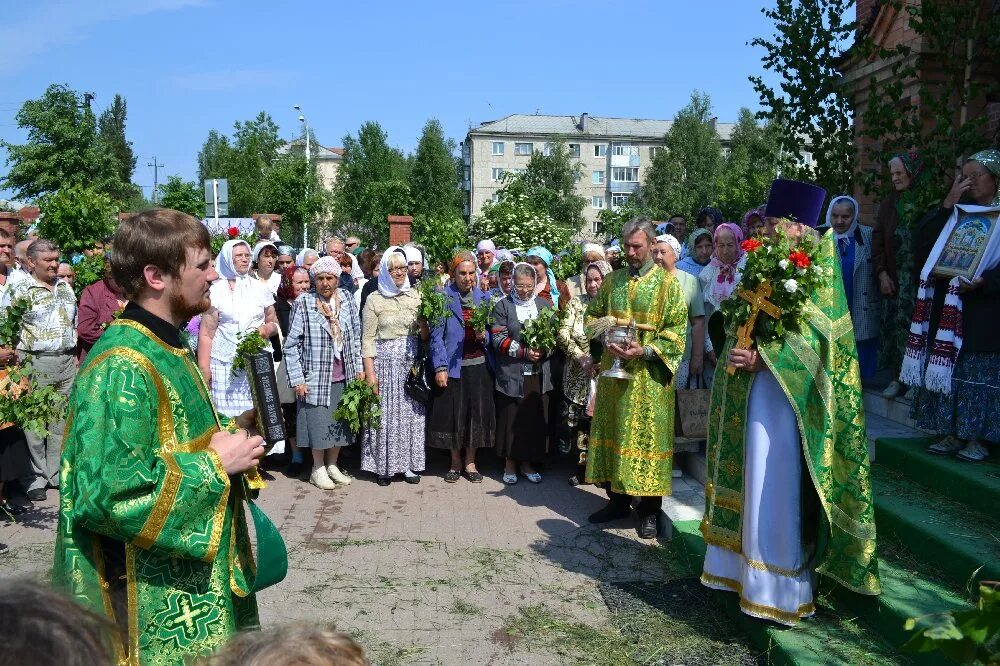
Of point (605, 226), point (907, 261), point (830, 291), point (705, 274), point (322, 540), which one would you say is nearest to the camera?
point (830, 291)

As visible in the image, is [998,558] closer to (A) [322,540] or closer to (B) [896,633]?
(B) [896,633]

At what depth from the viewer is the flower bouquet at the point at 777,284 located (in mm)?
4340

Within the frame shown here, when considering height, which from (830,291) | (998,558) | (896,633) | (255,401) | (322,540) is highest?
(830,291)

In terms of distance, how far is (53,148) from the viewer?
82.9 ft

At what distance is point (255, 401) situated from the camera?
2945 mm

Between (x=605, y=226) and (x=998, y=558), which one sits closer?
(x=998, y=558)

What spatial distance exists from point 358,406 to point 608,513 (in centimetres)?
264

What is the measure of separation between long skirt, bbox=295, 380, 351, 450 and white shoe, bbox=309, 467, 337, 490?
0.23 meters

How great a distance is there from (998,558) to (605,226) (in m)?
12.9

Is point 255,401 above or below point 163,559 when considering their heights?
above

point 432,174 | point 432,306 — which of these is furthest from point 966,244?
point 432,174

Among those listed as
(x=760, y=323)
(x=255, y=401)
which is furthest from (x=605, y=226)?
(x=255, y=401)

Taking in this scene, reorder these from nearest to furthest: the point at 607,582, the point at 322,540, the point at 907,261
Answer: the point at 607,582
the point at 322,540
the point at 907,261

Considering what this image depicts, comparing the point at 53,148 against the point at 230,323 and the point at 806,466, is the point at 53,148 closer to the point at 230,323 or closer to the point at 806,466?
the point at 230,323
